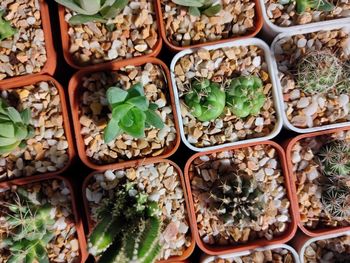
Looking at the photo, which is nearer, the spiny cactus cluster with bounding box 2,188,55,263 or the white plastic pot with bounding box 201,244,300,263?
the spiny cactus cluster with bounding box 2,188,55,263

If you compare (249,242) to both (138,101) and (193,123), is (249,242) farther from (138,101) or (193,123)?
(138,101)

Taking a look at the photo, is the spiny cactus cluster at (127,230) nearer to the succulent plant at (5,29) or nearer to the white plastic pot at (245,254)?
the white plastic pot at (245,254)

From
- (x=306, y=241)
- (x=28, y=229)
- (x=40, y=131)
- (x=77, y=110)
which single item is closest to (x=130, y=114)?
(x=77, y=110)

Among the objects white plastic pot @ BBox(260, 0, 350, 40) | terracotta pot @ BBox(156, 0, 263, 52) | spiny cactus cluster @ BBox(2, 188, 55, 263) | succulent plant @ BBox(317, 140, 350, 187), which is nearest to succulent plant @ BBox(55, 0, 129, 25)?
terracotta pot @ BBox(156, 0, 263, 52)

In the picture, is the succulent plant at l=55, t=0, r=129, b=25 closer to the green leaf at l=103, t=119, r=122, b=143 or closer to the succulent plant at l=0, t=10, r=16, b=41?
the succulent plant at l=0, t=10, r=16, b=41

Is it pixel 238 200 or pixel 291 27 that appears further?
pixel 291 27
